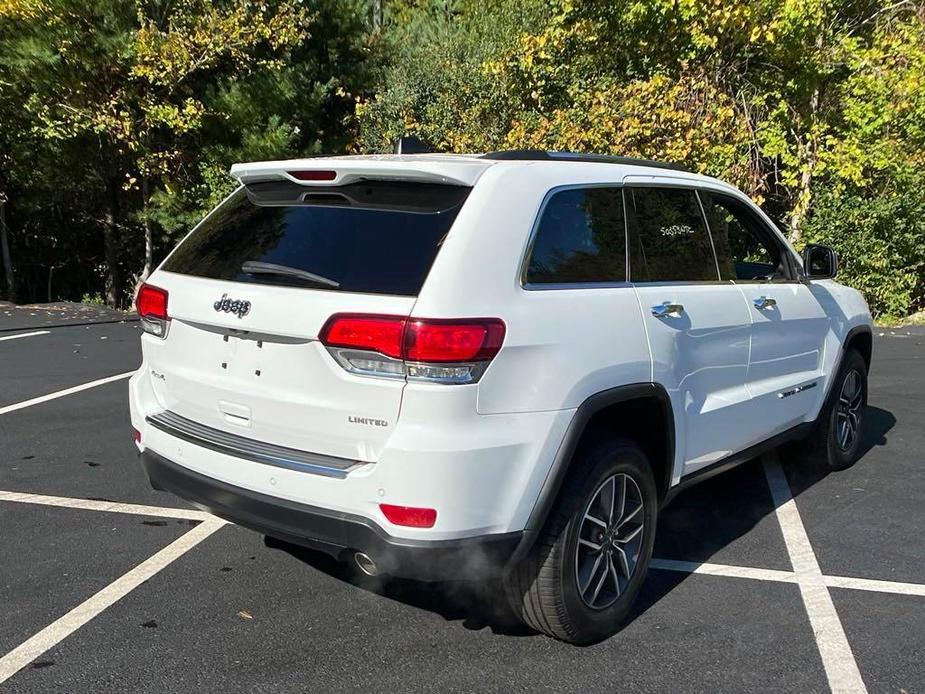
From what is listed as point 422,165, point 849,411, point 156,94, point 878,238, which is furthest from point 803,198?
point 422,165

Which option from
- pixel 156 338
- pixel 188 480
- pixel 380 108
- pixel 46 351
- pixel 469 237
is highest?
pixel 380 108

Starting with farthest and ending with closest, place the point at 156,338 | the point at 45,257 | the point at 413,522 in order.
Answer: the point at 45,257 < the point at 156,338 < the point at 413,522

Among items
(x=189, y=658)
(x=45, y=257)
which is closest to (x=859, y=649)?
(x=189, y=658)

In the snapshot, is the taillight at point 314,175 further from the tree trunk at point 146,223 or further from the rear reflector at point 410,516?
the tree trunk at point 146,223

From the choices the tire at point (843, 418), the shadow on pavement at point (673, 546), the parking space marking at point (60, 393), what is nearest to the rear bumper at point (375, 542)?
the shadow on pavement at point (673, 546)

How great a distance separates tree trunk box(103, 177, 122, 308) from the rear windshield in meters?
14.3

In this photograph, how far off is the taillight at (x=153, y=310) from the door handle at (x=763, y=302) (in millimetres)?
2720

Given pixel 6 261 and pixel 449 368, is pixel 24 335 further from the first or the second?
pixel 449 368

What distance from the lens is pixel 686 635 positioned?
3270mm

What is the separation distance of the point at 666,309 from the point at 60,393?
5671 millimetres

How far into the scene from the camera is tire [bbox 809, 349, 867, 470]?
16.9 feet

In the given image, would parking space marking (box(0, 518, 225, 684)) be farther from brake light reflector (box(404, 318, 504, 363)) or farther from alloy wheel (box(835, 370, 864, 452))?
alloy wheel (box(835, 370, 864, 452))

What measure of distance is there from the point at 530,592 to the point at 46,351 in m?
7.89

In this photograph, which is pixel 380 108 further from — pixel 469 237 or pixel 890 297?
pixel 469 237
